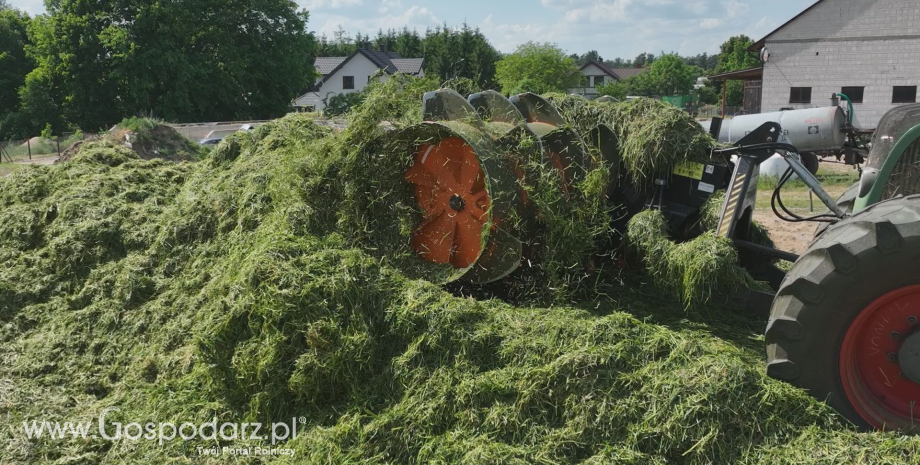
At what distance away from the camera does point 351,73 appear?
184ft

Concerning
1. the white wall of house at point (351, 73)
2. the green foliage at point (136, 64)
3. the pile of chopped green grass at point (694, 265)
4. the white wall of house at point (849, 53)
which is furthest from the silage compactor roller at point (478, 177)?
the white wall of house at point (351, 73)

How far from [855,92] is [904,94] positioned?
156 cm

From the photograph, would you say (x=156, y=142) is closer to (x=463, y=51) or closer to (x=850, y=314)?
(x=850, y=314)

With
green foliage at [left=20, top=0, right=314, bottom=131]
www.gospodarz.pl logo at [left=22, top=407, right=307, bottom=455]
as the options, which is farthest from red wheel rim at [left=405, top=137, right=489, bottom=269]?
green foliage at [left=20, top=0, right=314, bottom=131]

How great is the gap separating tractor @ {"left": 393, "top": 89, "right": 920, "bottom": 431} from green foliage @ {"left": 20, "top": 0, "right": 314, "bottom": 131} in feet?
104

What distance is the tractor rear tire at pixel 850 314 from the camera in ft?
9.88

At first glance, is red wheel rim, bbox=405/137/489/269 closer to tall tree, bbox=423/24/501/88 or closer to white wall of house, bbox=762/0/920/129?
white wall of house, bbox=762/0/920/129

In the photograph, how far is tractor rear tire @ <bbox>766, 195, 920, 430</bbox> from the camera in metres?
3.01

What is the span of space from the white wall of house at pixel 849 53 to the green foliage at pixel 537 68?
899 inches

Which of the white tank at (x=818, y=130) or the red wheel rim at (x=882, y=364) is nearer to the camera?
the red wheel rim at (x=882, y=364)

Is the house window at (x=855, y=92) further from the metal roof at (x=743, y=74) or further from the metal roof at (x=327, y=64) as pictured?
the metal roof at (x=327, y=64)

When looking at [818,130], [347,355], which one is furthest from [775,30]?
[347,355]

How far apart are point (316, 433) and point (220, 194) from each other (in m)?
2.60

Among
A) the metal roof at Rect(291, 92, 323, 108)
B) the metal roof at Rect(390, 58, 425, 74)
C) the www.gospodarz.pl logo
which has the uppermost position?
the metal roof at Rect(390, 58, 425, 74)
